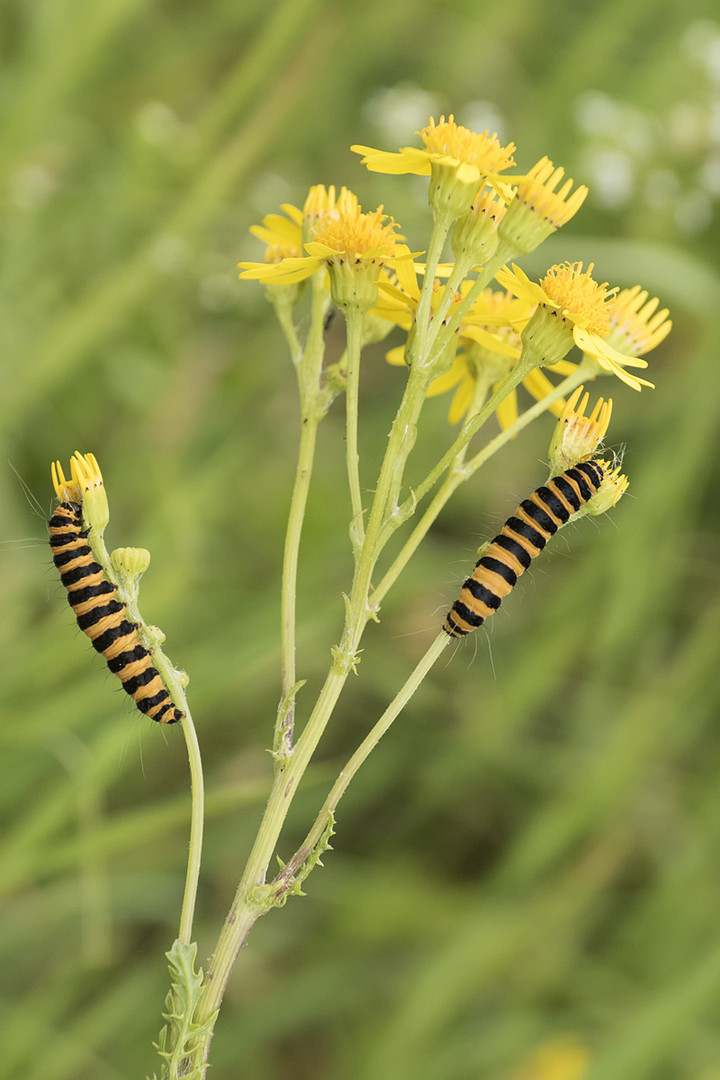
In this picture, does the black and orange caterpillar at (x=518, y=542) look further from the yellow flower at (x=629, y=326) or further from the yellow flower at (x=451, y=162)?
the yellow flower at (x=451, y=162)

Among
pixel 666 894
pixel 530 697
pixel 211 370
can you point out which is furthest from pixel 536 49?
pixel 666 894

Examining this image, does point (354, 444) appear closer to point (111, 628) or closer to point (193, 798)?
point (111, 628)

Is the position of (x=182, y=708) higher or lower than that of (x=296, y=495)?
lower

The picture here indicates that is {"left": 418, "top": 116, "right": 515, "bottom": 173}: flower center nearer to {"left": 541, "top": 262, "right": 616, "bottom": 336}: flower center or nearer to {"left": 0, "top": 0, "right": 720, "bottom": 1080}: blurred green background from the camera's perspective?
{"left": 541, "top": 262, "right": 616, "bottom": 336}: flower center

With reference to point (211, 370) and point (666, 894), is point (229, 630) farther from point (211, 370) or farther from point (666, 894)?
point (666, 894)

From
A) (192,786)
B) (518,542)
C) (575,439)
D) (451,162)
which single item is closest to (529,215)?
(451,162)
